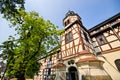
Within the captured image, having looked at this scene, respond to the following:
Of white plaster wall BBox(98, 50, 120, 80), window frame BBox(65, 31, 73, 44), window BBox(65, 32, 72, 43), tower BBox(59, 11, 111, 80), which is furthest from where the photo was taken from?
window BBox(65, 32, 72, 43)

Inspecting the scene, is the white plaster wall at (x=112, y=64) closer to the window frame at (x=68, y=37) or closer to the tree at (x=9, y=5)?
the window frame at (x=68, y=37)

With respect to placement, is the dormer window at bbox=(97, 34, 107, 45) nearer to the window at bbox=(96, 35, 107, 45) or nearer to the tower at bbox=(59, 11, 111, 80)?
the window at bbox=(96, 35, 107, 45)

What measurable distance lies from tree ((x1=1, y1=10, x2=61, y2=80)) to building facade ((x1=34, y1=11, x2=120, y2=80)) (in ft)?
12.2

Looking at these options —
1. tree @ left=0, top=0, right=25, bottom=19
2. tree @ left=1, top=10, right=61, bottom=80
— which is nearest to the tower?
tree @ left=1, top=10, right=61, bottom=80

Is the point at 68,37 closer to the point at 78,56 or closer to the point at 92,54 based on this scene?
the point at 78,56

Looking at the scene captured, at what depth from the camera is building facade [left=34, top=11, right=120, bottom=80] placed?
424 inches

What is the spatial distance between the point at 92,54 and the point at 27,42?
7.90m

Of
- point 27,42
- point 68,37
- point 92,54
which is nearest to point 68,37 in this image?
point 68,37

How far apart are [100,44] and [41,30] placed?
845 centimetres

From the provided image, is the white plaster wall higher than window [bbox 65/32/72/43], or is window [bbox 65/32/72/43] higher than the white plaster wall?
window [bbox 65/32/72/43]

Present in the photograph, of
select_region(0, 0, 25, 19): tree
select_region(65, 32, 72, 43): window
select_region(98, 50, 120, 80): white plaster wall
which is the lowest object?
select_region(98, 50, 120, 80): white plaster wall

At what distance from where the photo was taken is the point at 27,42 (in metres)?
11.2

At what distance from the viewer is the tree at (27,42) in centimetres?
1132

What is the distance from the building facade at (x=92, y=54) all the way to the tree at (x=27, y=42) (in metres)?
3.73
